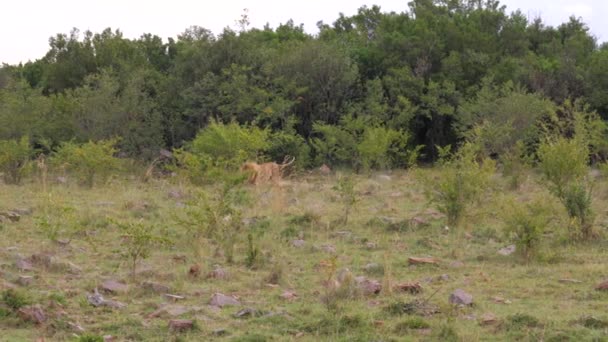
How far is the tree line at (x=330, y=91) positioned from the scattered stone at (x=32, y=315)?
1449cm

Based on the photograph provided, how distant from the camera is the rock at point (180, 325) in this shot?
611 centimetres

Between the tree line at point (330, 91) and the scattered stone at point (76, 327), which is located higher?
the tree line at point (330, 91)

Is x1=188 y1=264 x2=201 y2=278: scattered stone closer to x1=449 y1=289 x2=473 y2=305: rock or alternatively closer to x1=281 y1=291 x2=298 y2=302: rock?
x1=281 y1=291 x2=298 y2=302: rock

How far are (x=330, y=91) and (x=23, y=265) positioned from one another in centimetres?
1737

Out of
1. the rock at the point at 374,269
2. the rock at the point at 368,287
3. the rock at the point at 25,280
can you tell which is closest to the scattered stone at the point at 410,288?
the rock at the point at 368,287

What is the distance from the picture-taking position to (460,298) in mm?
6930

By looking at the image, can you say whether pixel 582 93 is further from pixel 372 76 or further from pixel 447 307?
pixel 447 307

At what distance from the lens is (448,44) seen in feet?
86.9

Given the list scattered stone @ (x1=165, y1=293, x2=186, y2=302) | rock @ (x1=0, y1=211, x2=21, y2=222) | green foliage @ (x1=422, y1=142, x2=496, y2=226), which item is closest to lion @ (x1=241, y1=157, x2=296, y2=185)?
green foliage @ (x1=422, y1=142, x2=496, y2=226)

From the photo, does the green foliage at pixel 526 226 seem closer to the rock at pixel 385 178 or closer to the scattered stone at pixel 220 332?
the scattered stone at pixel 220 332

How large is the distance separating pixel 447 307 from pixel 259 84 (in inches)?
699

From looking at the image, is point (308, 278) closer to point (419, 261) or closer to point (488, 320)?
point (419, 261)

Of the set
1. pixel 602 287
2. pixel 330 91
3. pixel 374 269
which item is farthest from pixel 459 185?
pixel 330 91

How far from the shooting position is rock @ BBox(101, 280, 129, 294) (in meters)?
7.39
